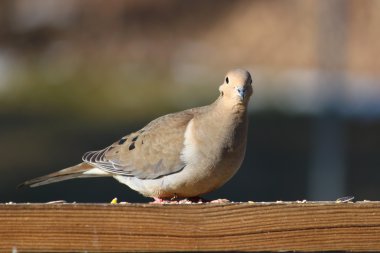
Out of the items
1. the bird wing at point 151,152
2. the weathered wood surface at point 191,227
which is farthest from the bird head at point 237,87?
the weathered wood surface at point 191,227

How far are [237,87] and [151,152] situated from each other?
84 centimetres

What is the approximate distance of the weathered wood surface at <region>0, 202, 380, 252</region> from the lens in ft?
14.0

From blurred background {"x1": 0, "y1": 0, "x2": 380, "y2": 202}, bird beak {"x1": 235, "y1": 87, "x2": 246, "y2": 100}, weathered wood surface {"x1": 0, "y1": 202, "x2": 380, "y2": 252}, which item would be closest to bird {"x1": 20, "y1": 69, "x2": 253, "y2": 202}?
bird beak {"x1": 235, "y1": 87, "x2": 246, "y2": 100}

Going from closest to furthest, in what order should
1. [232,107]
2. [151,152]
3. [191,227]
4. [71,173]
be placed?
1. [191,227]
2. [232,107]
3. [151,152]
4. [71,173]

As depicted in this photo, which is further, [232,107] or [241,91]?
[232,107]

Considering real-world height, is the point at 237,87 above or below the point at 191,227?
above

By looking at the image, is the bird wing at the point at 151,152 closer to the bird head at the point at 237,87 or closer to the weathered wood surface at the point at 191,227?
the bird head at the point at 237,87

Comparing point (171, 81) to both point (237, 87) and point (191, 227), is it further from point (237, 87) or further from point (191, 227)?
point (191, 227)

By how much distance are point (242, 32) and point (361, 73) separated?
2.43 meters

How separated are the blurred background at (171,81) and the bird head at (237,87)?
241 inches

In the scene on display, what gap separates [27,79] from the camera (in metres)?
20.4

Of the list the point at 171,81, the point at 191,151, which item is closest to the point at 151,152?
the point at 191,151

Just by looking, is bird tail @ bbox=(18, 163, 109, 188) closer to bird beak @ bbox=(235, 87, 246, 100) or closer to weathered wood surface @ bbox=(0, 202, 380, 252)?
bird beak @ bbox=(235, 87, 246, 100)

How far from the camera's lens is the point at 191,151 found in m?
5.60
